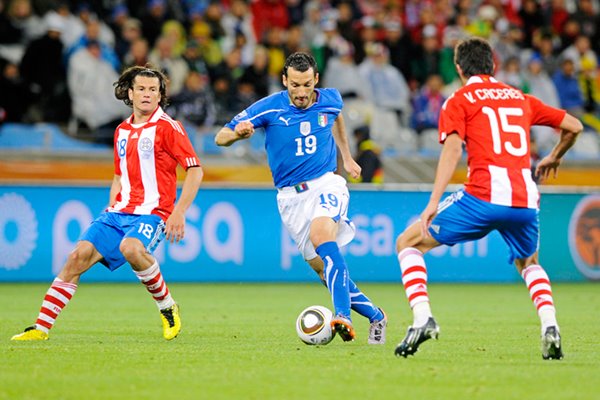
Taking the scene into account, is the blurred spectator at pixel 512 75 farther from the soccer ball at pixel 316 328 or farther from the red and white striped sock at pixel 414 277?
the red and white striped sock at pixel 414 277

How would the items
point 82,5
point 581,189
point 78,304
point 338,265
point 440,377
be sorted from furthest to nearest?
point 82,5 < point 581,189 < point 78,304 < point 338,265 < point 440,377

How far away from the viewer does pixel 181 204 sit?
9367 mm

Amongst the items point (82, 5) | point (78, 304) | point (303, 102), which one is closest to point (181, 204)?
point (303, 102)

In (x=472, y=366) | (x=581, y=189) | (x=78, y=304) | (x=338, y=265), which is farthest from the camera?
(x=581, y=189)

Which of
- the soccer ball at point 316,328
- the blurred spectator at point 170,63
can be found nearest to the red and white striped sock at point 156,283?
the soccer ball at point 316,328

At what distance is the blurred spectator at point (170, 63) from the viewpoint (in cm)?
1989

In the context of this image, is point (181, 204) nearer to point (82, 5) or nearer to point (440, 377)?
point (440, 377)

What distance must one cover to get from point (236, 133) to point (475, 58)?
1865 millimetres

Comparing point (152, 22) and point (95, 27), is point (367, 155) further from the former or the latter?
point (152, 22)

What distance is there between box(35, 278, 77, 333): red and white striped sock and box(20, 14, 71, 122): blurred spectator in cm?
1022

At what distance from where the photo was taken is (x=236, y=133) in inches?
351

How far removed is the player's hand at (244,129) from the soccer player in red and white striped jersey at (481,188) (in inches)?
57.7

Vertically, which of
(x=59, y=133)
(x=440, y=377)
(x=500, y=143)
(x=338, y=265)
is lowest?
(x=440, y=377)

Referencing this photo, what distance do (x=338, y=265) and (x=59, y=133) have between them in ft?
36.3
